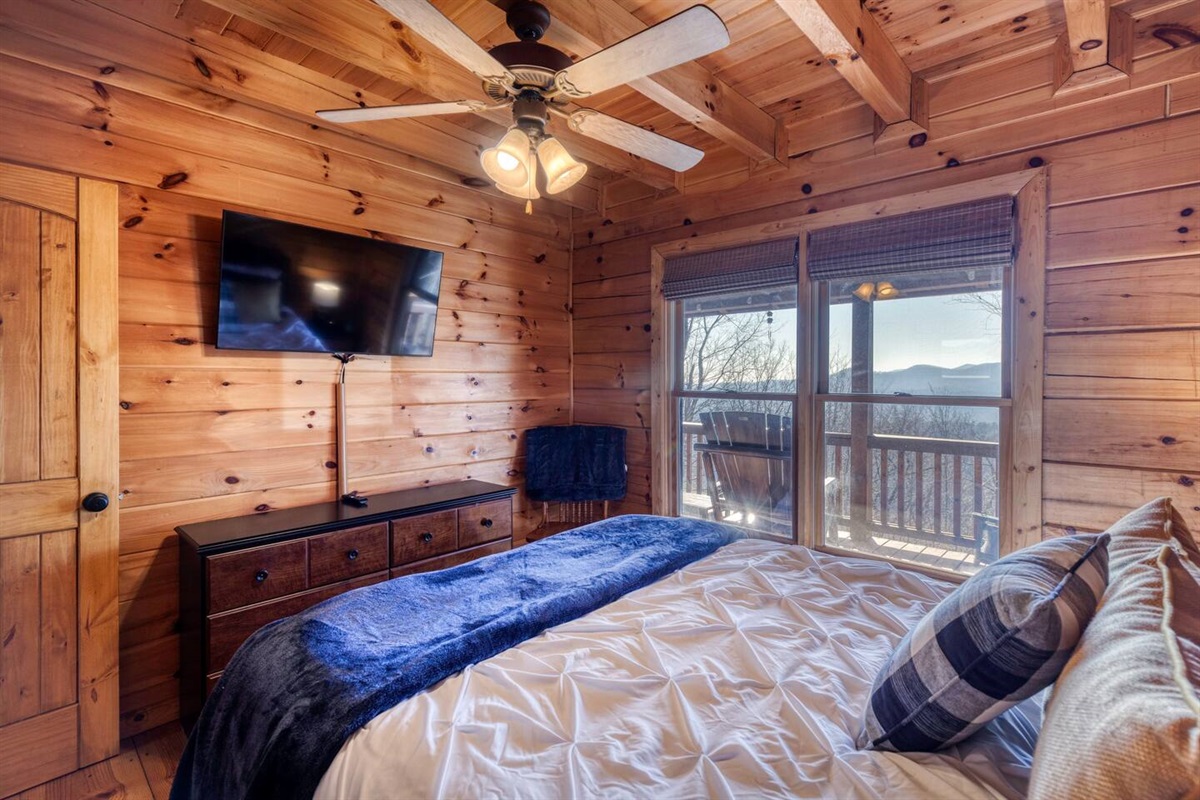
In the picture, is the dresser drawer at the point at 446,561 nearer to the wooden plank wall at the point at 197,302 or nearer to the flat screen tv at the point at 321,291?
the wooden plank wall at the point at 197,302

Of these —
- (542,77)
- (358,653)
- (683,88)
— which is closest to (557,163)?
(542,77)

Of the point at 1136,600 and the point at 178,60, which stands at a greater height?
the point at 178,60

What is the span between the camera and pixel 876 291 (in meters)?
2.70

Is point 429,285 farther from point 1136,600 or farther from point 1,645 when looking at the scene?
point 1136,600

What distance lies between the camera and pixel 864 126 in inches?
105

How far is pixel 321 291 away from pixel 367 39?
1.06 metres

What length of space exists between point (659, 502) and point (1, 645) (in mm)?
2860

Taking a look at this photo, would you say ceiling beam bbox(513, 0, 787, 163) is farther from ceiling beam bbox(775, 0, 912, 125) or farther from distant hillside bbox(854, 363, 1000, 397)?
distant hillside bbox(854, 363, 1000, 397)

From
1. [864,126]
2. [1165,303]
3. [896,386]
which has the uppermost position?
[864,126]

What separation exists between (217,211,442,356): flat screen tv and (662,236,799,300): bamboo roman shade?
4.49ft

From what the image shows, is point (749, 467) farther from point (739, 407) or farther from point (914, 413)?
point (914, 413)

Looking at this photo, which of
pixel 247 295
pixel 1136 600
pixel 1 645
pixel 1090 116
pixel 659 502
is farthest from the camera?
pixel 659 502

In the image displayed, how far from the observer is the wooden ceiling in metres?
1.91

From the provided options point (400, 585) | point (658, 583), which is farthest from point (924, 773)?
A: point (400, 585)
